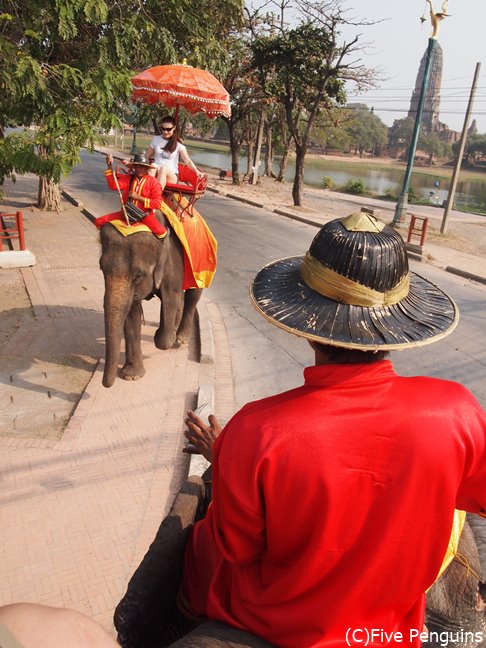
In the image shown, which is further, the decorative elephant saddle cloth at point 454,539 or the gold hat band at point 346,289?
the decorative elephant saddle cloth at point 454,539

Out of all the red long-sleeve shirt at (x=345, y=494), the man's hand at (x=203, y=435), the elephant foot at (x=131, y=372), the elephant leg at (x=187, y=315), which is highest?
the red long-sleeve shirt at (x=345, y=494)

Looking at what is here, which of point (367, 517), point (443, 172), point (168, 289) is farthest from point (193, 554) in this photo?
point (443, 172)

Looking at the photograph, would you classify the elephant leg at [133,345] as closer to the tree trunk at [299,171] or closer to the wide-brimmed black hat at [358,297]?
the wide-brimmed black hat at [358,297]

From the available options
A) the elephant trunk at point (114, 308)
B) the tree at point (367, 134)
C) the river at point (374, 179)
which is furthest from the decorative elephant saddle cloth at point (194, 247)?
the tree at point (367, 134)

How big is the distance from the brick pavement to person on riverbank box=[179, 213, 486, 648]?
77.0 inches

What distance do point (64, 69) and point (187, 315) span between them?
3.51 metres

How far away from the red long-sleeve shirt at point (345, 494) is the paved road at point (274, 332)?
404 centimetres

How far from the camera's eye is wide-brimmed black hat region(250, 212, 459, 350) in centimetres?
143

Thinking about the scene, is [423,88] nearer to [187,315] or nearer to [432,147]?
[187,315]

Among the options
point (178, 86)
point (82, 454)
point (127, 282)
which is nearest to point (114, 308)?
point (127, 282)

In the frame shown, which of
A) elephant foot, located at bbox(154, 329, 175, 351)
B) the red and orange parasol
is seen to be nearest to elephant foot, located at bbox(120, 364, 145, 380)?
elephant foot, located at bbox(154, 329, 175, 351)

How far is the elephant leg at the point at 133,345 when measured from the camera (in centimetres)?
521

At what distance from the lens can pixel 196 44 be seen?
11.4 metres

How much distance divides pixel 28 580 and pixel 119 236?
8.67ft
